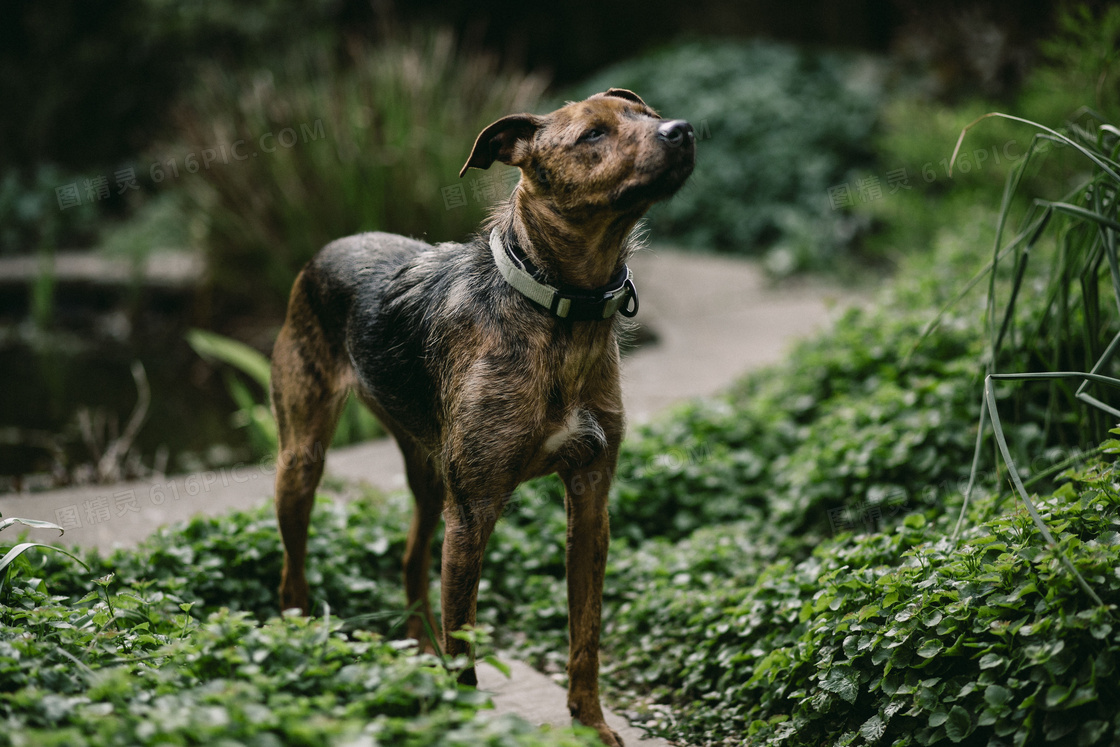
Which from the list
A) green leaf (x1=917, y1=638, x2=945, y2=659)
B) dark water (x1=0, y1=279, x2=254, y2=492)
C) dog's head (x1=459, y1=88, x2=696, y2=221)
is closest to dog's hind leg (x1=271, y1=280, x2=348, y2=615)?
dog's head (x1=459, y1=88, x2=696, y2=221)

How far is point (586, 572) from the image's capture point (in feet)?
10.2

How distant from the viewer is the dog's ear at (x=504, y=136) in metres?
2.92

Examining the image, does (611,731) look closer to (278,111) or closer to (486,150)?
(486,150)

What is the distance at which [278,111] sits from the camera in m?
7.23

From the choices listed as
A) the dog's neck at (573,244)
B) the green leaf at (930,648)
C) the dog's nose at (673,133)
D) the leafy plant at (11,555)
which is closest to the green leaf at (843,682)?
the green leaf at (930,648)

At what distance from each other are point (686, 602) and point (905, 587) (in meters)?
1.10

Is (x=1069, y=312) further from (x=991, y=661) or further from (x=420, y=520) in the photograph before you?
(x=420, y=520)

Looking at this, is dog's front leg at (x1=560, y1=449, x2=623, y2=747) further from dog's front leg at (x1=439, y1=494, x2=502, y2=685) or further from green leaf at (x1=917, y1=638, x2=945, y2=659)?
green leaf at (x1=917, y1=638, x2=945, y2=659)

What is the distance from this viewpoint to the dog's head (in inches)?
105

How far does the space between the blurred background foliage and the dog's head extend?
838 millimetres

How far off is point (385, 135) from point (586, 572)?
4828mm

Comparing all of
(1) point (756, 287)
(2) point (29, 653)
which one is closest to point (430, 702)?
(2) point (29, 653)

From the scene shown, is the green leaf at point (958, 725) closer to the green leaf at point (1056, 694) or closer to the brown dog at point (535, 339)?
the green leaf at point (1056, 694)

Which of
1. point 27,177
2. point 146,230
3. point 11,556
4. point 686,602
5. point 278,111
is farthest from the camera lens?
point 27,177
